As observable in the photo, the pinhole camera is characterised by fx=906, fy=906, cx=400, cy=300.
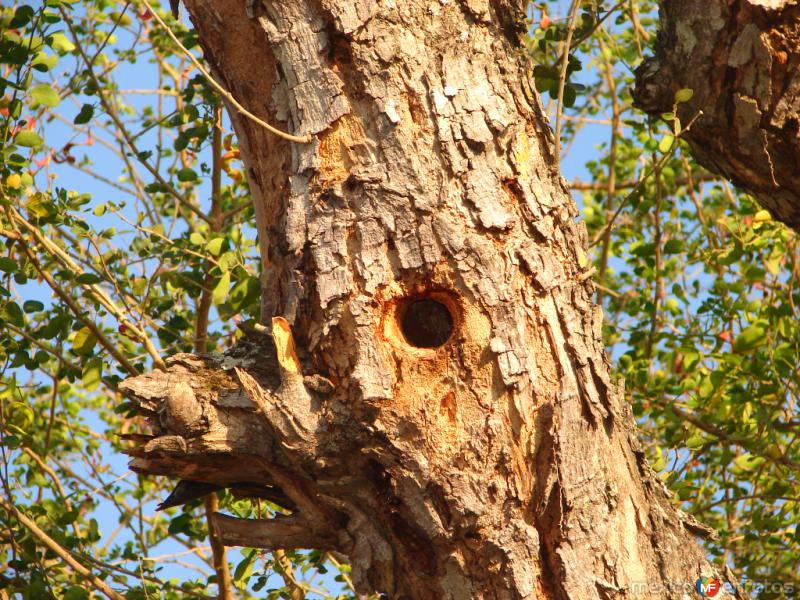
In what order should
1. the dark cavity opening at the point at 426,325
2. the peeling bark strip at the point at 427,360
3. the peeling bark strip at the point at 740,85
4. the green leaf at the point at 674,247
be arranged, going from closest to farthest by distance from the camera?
the peeling bark strip at the point at 427,360 < the dark cavity opening at the point at 426,325 < the peeling bark strip at the point at 740,85 < the green leaf at the point at 674,247

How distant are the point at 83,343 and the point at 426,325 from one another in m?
1.47

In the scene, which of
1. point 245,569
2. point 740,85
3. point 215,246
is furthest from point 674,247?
point 245,569

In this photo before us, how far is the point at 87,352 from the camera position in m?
3.14

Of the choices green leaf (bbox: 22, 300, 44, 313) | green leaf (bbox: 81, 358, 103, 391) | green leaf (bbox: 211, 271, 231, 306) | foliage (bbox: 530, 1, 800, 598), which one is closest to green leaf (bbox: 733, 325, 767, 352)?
foliage (bbox: 530, 1, 800, 598)

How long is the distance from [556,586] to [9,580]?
2.03 metres

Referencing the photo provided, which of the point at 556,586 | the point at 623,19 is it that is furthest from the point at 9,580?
the point at 623,19

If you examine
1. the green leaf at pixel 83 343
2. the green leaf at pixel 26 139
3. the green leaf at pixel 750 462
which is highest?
the green leaf at pixel 26 139

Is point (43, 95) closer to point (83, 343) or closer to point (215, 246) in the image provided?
point (215, 246)

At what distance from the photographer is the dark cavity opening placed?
7.25 feet

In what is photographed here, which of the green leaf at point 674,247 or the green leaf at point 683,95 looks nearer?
the green leaf at point 683,95

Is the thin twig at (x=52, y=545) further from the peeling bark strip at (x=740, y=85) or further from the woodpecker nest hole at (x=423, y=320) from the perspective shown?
the peeling bark strip at (x=740, y=85)

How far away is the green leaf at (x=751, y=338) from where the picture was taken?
3281mm

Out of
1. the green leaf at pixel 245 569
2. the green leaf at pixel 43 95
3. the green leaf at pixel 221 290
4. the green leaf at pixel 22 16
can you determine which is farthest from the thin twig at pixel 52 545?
the green leaf at pixel 22 16

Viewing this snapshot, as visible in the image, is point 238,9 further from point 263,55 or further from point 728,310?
point 728,310
